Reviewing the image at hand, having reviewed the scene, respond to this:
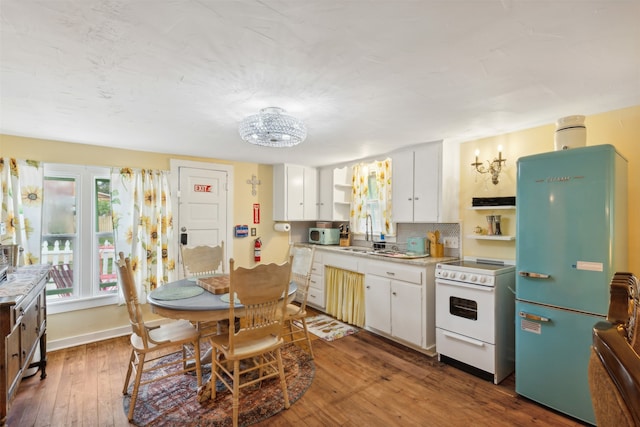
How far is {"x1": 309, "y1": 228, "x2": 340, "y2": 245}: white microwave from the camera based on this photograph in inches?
183

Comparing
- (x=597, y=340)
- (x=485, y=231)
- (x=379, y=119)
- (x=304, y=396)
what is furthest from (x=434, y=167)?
(x=597, y=340)

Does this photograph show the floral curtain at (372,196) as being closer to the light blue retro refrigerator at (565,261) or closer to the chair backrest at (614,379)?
the light blue retro refrigerator at (565,261)

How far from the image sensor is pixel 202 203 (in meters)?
4.09

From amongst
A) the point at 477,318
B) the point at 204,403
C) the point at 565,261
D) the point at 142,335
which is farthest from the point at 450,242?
the point at 142,335

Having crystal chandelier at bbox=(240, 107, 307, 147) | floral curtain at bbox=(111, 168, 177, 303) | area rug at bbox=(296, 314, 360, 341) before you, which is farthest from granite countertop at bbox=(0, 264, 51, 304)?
area rug at bbox=(296, 314, 360, 341)

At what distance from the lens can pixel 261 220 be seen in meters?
4.66

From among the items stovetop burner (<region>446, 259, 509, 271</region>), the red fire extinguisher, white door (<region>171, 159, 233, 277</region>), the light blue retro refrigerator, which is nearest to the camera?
the light blue retro refrigerator

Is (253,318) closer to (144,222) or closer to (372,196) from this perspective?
(144,222)

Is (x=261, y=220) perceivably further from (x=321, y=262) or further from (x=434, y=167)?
(x=434, y=167)

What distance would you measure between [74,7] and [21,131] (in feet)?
8.18

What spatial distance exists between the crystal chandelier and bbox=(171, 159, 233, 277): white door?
201cm

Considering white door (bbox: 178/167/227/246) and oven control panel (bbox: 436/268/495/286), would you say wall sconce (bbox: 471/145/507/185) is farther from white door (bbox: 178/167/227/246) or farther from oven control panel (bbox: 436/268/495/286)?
white door (bbox: 178/167/227/246)

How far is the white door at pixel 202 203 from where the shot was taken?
391 centimetres

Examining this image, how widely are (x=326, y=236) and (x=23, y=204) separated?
11.4 feet
